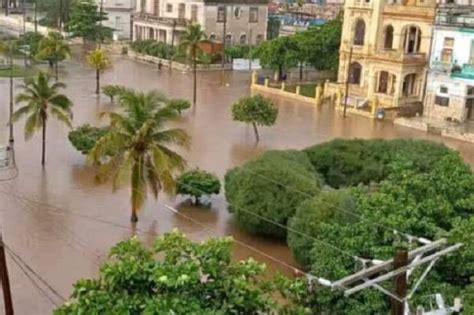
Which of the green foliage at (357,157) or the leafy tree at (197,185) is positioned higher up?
the green foliage at (357,157)

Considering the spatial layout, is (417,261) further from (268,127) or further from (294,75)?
(294,75)

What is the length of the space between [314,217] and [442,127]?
2153 cm

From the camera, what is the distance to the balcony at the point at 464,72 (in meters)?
40.2

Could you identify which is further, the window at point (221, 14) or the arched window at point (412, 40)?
the window at point (221, 14)

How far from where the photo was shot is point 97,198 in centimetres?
2569

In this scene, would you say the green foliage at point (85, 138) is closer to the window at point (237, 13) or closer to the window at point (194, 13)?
the window at point (194, 13)

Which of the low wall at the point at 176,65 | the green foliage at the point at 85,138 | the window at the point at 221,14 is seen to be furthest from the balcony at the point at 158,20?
the green foliage at the point at 85,138

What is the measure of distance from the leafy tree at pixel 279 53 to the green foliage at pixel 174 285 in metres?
40.1

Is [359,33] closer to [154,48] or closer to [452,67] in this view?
[452,67]

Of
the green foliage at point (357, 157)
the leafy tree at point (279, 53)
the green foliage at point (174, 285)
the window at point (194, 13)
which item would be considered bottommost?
the green foliage at point (357, 157)

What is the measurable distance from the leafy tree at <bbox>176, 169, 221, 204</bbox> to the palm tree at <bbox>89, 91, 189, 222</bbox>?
2.54 meters

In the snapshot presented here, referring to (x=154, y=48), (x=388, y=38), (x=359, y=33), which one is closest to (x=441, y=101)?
(x=388, y=38)

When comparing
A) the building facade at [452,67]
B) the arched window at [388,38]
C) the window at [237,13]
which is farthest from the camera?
the window at [237,13]

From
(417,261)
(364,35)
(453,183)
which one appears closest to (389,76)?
(364,35)
